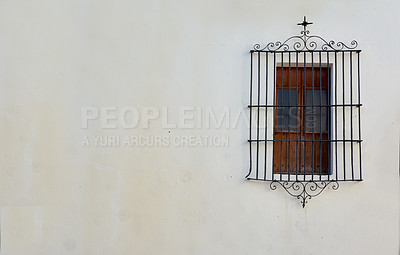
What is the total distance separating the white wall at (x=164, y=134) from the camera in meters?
2.92

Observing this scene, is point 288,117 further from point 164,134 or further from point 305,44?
point 164,134

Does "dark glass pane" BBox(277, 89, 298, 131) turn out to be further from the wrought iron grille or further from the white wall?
the white wall

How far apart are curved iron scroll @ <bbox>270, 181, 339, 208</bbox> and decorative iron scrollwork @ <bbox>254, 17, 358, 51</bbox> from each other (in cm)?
114

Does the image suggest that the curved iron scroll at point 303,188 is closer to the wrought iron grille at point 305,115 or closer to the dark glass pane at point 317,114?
the wrought iron grille at point 305,115

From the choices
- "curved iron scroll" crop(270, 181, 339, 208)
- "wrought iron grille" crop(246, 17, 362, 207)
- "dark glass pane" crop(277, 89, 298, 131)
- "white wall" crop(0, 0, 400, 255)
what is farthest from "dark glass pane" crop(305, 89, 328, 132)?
"curved iron scroll" crop(270, 181, 339, 208)

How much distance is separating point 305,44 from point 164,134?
145 centimetres

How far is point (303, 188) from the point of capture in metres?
2.91

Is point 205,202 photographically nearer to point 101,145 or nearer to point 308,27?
point 101,145

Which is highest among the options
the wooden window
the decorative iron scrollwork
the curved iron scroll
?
the decorative iron scrollwork

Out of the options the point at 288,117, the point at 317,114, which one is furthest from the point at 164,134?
the point at 317,114

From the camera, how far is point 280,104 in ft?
9.96

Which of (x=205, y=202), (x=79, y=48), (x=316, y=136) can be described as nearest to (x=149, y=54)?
(x=79, y=48)

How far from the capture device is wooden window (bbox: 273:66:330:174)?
298 centimetres

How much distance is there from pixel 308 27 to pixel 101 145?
208cm
